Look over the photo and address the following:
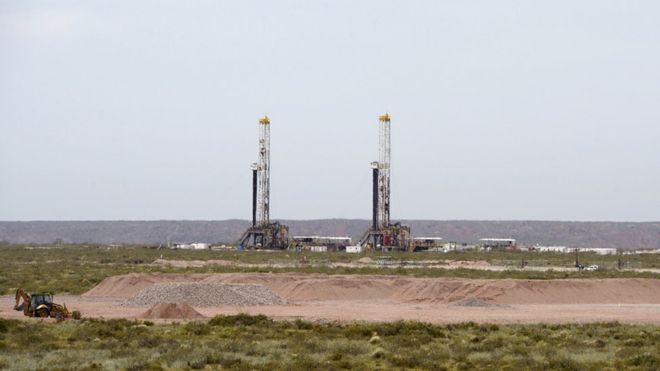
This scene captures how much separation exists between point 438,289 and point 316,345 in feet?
113

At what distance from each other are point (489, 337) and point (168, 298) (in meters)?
24.6

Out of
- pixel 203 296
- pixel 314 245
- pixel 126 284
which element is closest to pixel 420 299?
pixel 203 296

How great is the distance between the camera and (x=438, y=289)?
231ft

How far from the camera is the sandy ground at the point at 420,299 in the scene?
55969 mm

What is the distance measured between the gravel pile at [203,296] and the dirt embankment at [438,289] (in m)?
6.86

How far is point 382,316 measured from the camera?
55938 millimetres

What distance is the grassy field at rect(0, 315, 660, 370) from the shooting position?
31.8m

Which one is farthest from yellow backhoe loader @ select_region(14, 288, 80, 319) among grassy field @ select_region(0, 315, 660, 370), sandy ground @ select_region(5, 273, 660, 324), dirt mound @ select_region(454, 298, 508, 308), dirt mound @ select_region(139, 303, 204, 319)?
dirt mound @ select_region(454, 298, 508, 308)

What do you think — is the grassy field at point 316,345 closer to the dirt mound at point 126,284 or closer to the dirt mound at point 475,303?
the dirt mound at point 475,303

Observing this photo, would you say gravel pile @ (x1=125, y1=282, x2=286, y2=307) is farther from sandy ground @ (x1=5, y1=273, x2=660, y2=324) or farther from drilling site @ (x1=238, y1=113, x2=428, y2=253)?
drilling site @ (x1=238, y1=113, x2=428, y2=253)

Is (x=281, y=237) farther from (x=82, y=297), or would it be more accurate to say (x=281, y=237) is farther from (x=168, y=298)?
(x=168, y=298)

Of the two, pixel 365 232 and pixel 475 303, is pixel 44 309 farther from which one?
pixel 365 232

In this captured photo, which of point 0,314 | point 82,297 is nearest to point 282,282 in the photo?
point 82,297

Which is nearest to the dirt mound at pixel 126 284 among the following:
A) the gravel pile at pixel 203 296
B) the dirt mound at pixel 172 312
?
the gravel pile at pixel 203 296
